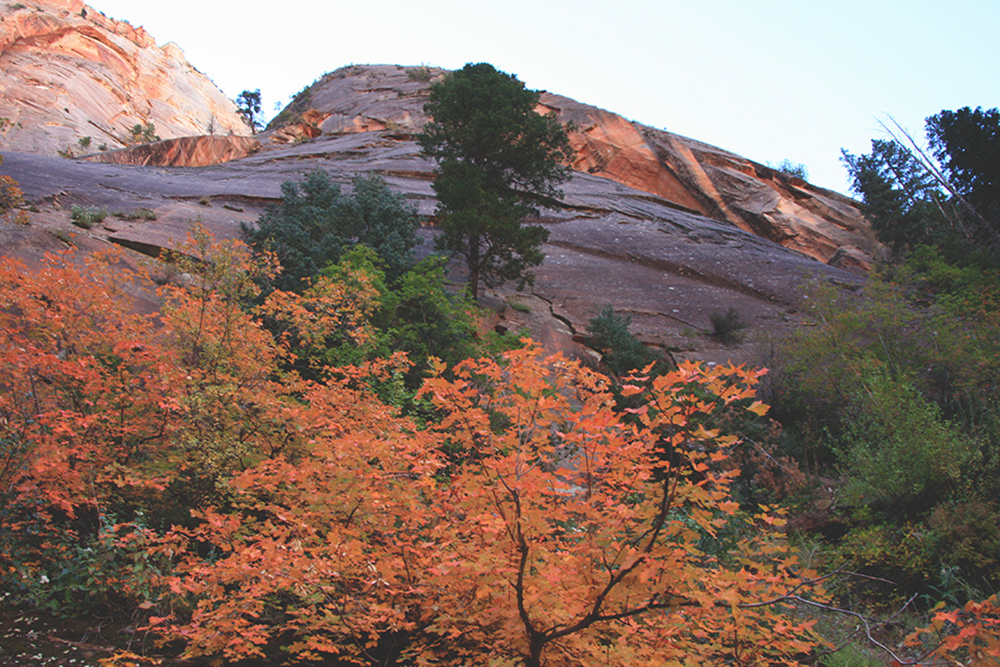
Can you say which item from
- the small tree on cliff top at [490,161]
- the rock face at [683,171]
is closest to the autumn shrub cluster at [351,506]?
the small tree on cliff top at [490,161]

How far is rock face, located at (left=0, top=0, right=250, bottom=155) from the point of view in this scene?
34.7 m

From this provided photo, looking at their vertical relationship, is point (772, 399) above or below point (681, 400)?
below

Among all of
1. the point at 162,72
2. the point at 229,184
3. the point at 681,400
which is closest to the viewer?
the point at 681,400

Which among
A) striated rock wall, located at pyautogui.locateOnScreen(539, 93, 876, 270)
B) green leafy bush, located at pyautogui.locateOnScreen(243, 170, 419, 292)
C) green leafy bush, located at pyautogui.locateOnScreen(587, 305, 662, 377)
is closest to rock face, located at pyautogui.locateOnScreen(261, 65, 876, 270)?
striated rock wall, located at pyautogui.locateOnScreen(539, 93, 876, 270)

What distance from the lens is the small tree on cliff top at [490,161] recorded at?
1575cm

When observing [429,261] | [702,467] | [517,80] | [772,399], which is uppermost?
[517,80]

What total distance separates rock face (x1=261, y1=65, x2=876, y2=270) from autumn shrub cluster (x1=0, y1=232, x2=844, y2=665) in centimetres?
2816

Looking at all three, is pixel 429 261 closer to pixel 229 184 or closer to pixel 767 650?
pixel 767 650

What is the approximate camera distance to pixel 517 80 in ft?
57.2

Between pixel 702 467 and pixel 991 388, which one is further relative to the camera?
pixel 991 388

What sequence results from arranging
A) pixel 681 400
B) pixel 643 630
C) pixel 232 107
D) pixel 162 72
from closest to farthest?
pixel 681 400 < pixel 643 630 < pixel 162 72 < pixel 232 107

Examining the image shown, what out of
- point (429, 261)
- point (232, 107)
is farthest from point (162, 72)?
point (429, 261)

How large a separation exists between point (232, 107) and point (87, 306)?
7001 cm

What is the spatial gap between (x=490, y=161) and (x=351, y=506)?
47.5ft
